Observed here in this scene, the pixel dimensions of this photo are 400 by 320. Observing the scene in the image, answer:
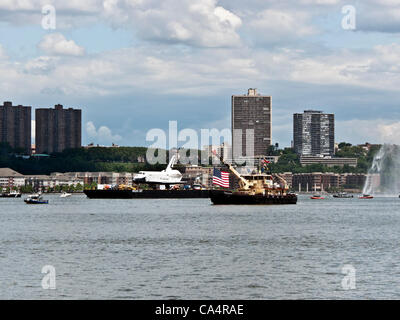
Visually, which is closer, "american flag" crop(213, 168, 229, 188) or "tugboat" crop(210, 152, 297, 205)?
"tugboat" crop(210, 152, 297, 205)

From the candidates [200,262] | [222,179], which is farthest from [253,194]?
[200,262]

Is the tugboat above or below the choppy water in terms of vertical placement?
above

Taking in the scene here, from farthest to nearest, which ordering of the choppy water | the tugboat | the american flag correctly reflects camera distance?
the american flag < the tugboat < the choppy water

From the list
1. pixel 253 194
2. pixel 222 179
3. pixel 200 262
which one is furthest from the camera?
pixel 222 179

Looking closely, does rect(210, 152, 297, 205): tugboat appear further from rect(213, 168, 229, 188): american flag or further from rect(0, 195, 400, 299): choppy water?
rect(0, 195, 400, 299): choppy water

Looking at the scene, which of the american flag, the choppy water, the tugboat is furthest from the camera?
the american flag

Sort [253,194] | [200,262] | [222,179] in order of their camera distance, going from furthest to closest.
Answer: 1. [222,179]
2. [253,194]
3. [200,262]

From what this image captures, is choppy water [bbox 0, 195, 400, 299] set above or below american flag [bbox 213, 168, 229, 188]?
below

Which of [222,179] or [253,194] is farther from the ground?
[222,179]

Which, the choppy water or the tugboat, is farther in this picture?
the tugboat

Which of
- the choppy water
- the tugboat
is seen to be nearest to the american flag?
the tugboat

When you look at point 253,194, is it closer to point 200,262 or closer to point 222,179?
point 222,179

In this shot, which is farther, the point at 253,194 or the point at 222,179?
the point at 222,179
